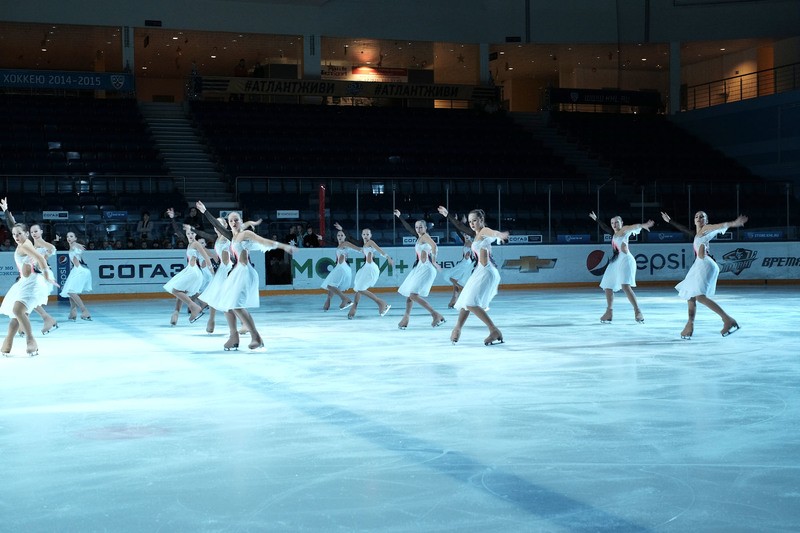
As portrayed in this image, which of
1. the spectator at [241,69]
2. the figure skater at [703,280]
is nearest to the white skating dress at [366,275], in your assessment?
the figure skater at [703,280]

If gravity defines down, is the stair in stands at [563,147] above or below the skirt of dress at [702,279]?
above

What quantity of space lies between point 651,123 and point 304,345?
29.4m

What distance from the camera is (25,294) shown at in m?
10.8

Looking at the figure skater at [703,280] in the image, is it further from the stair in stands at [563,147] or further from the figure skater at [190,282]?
the stair in stands at [563,147]

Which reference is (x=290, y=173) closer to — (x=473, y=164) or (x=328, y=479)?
(x=473, y=164)

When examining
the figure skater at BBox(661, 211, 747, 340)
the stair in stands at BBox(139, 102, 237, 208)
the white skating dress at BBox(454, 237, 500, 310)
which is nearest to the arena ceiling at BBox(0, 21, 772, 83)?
the stair in stands at BBox(139, 102, 237, 208)

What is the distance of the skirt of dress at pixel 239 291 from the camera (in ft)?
36.4

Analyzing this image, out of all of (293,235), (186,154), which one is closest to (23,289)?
(293,235)

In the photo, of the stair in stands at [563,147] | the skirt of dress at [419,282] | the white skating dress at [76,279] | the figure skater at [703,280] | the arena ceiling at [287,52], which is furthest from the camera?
the arena ceiling at [287,52]

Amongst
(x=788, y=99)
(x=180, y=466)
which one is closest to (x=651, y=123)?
(x=788, y=99)

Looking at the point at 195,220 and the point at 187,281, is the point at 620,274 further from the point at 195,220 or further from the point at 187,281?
the point at 195,220

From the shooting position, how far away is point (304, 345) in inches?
487

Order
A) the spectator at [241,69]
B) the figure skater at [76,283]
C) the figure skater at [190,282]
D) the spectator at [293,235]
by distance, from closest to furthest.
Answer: the figure skater at [190,282] < the figure skater at [76,283] < the spectator at [293,235] < the spectator at [241,69]

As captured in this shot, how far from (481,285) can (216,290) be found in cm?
324
